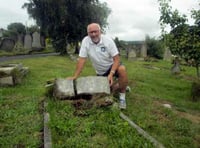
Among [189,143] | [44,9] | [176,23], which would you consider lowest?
[189,143]

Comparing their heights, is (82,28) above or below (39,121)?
above

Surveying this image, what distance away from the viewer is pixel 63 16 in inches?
999

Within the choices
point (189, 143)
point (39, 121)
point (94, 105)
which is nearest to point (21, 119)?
point (39, 121)

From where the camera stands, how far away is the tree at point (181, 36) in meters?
10.5

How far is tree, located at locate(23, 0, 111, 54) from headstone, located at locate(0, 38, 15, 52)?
472 cm

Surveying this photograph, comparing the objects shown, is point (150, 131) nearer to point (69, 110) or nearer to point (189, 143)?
point (189, 143)

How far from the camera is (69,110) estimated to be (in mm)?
6180

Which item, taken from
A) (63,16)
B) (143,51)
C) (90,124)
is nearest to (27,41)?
(63,16)

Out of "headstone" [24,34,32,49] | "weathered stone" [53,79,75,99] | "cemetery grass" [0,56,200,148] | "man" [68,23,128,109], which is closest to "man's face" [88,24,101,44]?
"man" [68,23,128,109]

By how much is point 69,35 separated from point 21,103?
21.3 meters

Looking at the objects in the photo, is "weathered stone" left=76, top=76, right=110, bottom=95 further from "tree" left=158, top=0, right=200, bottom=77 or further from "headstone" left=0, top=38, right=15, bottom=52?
"headstone" left=0, top=38, right=15, bottom=52

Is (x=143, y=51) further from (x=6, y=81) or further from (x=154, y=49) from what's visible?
(x=6, y=81)

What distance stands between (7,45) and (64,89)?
25097 millimetres

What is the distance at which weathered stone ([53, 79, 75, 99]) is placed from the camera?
6862mm
